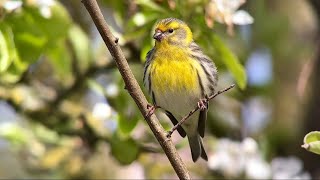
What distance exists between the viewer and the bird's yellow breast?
2184mm

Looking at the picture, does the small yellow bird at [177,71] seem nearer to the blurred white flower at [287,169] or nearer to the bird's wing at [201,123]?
the bird's wing at [201,123]

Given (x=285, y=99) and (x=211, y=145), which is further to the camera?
(x=285, y=99)

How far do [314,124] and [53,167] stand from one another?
0.91 m

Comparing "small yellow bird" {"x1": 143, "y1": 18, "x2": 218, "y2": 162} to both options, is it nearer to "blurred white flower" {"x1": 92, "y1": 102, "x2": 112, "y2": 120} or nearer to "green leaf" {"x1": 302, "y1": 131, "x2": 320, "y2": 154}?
"blurred white flower" {"x1": 92, "y1": 102, "x2": 112, "y2": 120}

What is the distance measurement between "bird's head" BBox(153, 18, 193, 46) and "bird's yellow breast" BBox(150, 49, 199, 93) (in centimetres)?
3

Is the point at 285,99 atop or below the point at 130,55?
below

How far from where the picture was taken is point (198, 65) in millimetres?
2227

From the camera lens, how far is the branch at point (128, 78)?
4.63 feet

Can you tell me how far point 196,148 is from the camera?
2.34 meters

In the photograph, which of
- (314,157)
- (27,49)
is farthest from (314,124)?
(27,49)

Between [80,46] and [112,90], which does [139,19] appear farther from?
[80,46]

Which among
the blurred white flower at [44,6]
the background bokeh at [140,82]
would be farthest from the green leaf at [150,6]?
the blurred white flower at [44,6]

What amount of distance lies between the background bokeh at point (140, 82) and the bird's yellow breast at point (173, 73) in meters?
0.07

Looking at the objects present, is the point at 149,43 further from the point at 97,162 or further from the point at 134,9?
the point at 97,162
